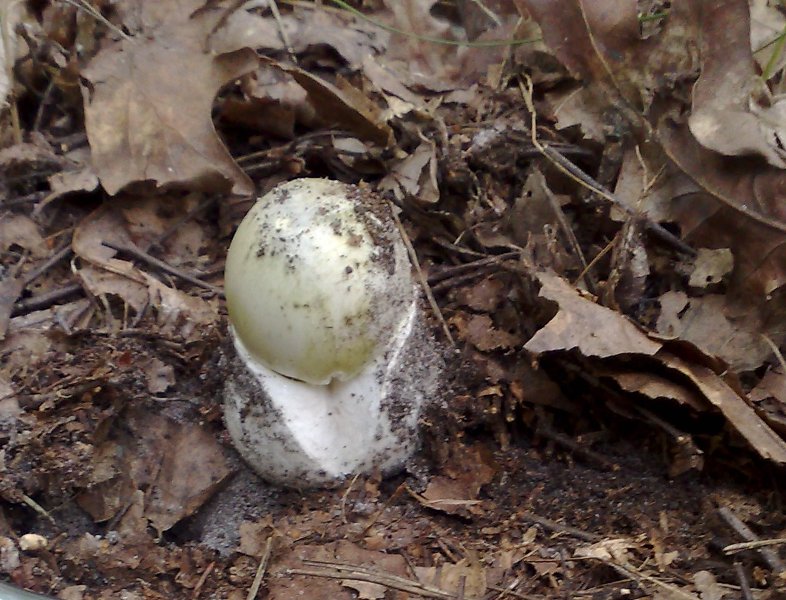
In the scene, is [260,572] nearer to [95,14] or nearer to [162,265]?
[162,265]

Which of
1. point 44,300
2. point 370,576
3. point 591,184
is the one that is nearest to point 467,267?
point 591,184

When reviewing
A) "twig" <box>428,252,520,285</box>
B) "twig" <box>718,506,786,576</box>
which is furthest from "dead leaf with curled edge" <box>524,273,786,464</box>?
"twig" <box>428,252,520,285</box>

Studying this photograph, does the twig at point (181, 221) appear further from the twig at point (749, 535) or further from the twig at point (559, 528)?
the twig at point (749, 535)

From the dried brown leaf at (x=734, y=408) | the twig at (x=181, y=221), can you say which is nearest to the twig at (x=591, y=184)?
the dried brown leaf at (x=734, y=408)

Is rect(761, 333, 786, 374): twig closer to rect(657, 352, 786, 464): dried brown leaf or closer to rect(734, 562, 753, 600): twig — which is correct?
rect(657, 352, 786, 464): dried brown leaf

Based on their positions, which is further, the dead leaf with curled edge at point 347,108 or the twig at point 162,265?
the dead leaf with curled edge at point 347,108

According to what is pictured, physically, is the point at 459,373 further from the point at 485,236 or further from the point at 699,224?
the point at 699,224
